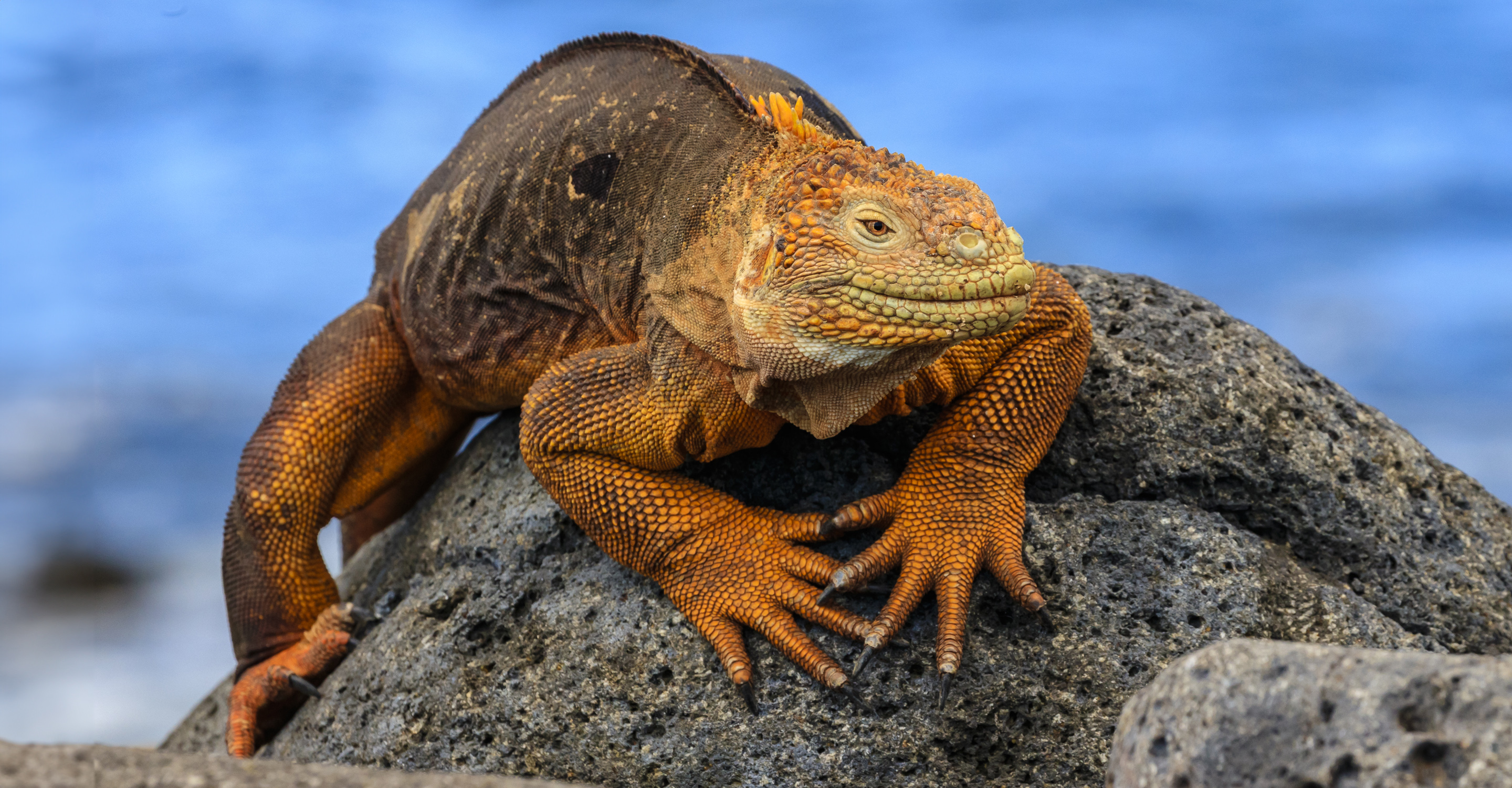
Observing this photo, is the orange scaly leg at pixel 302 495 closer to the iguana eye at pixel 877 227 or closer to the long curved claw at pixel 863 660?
the long curved claw at pixel 863 660

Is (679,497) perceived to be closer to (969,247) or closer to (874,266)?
(874,266)

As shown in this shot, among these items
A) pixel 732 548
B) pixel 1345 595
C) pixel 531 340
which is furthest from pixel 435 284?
pixel 1345 595

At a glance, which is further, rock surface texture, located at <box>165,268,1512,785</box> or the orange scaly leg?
the orange scaly leg

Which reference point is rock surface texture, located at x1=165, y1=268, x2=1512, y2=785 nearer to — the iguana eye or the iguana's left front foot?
the iguana's left front foot

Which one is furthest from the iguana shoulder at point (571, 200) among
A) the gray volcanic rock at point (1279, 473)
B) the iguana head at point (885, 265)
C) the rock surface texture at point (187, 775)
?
the rock surface texture at point (187, 775)

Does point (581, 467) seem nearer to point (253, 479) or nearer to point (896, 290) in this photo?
point (896, 290)

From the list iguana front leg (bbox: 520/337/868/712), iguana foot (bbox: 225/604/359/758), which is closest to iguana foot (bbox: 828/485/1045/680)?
iguana front leg (bbox: 520/337/868/712)
